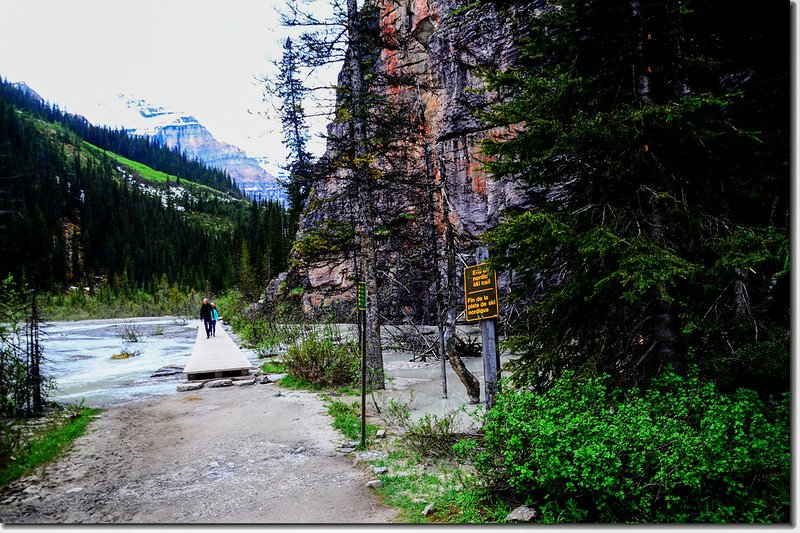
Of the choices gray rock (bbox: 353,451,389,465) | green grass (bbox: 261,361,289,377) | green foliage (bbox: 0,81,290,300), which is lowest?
green grass (bbox: 261,361,289,377)

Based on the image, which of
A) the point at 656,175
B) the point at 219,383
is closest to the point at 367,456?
the point at 656,175

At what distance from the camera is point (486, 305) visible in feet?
15.5

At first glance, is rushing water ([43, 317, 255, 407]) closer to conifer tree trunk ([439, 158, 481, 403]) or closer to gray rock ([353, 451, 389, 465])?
gray rock ([353, 451, 389, 465])

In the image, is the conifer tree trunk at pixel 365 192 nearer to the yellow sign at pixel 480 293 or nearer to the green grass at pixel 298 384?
the green grass at pixel 298 384

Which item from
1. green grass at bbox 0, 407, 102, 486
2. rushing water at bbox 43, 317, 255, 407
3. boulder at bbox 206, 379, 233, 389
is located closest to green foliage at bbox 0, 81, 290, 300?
rushing water at bbox 43, 317, 255, 407

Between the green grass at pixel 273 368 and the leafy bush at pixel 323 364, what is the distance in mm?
1684

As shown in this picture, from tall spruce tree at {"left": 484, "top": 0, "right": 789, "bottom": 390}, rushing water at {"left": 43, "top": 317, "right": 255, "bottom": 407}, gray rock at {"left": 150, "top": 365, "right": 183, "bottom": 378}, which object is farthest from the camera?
gray rock at {"left": 150, "top": 365, "right": 183, "bottom": 378}

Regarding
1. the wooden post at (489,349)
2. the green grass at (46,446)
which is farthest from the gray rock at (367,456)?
the green grass at (46,446)

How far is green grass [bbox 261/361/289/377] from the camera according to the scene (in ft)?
40.5

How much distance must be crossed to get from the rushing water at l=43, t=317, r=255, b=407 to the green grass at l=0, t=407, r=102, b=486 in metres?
0.86

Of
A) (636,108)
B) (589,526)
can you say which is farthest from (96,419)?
(636,108)

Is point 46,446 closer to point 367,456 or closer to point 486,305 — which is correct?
point 367,456

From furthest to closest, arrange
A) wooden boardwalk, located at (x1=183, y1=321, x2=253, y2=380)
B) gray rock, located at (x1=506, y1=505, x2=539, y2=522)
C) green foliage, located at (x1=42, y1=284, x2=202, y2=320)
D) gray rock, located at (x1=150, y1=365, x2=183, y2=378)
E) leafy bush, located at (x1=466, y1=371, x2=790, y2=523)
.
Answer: gray rock, located at (x1=150, y1=365, x2=183, y2=378) < wooden boardwalk, located at (x1=183, y1=321, x2=253, y2=380) < green foliage, located at (x1=42, y1=284, x2=202, y2=320) < gray rock, located at (x1=506, y1=505, x2=539, y2=522) < leafy bush, located at (x1=466, y1=371, x2=790, y2=523)

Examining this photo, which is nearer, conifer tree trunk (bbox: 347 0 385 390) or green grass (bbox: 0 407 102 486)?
green grass (bbox: 0 407 102 486)
